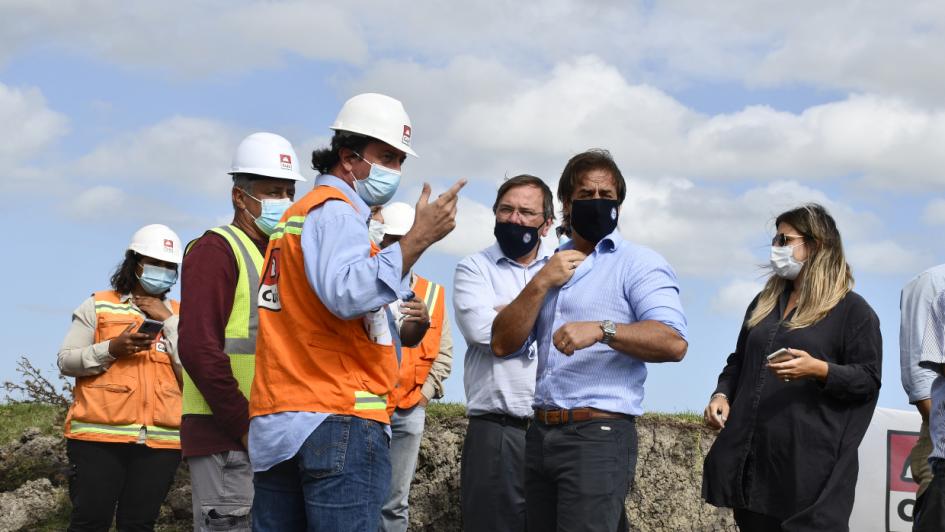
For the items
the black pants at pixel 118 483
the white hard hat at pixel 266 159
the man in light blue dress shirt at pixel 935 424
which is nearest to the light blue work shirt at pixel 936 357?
the man in light blue dress shirt at pixel 935 424

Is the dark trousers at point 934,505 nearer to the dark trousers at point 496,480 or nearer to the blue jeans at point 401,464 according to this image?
the dark trousers at point 496,480

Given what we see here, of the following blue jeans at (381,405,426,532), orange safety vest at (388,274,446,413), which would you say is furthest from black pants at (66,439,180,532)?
orange safety vest at (388,274,446,413)

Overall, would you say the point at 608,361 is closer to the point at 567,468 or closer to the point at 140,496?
the point at 567,468

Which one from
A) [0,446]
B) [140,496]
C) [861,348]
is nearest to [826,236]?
[861,348]

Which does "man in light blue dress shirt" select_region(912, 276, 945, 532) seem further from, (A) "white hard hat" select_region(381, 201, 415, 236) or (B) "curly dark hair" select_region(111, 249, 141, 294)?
(B) "curly dark hair" select_region(111, 249, 141, 294)

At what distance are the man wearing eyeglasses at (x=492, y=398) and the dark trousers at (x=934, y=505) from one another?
2.06 meters

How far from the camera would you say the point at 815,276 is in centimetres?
562

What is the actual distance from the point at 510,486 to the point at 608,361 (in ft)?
4.78

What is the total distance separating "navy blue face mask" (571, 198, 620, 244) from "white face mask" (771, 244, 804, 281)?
1219mm

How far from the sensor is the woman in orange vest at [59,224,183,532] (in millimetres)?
6770

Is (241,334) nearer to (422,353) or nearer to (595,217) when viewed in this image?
(595,217)

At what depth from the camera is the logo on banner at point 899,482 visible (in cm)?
755

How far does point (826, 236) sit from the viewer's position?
5.74m

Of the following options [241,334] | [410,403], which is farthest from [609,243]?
[410,403]
